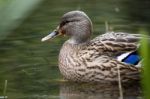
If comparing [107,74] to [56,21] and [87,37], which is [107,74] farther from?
[56,21]

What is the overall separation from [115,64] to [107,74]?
156 millimetres

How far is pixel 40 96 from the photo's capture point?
572 cm

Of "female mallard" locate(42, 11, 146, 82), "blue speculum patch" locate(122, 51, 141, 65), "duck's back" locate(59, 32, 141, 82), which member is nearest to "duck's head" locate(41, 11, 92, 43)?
"female mallard" locate(42, 11, 146, 82)

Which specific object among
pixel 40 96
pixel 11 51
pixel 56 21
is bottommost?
pixel 40 96

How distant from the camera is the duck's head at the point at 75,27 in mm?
7234

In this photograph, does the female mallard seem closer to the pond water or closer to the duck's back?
the duck's back

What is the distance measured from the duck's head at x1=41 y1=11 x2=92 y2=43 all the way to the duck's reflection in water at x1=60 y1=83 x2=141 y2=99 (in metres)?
0.87

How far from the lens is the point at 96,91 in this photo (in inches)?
242

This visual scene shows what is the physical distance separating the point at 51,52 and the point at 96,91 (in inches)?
67.0

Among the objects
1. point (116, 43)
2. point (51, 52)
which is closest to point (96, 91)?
point (116, 43)

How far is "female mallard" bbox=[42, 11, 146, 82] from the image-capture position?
6.48 meters

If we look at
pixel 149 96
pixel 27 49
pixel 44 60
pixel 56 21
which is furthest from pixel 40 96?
pixel 149 96

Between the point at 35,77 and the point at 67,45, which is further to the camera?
the point at 67,45

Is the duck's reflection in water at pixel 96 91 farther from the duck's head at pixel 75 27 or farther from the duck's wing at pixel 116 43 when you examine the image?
the duck's head at pixel 75 27
